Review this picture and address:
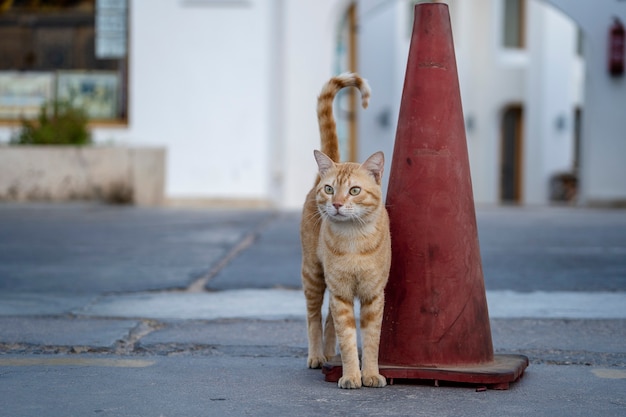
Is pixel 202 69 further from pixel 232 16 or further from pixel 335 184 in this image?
pixel 335 184

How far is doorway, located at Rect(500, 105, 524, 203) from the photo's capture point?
84.9ft

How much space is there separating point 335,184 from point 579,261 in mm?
3805

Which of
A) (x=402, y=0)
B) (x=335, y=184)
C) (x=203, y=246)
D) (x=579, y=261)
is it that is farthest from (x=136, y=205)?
(x=402, y=0)

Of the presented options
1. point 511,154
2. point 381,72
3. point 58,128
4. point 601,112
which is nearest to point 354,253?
point 58,128

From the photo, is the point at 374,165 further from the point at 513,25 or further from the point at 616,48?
the point at 513,25

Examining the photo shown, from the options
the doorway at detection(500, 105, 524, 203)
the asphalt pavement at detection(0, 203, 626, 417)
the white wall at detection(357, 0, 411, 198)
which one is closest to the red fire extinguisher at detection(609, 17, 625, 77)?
the asphalt pavement at detection(0, 203, 626, 417)

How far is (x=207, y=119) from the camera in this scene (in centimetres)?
1333

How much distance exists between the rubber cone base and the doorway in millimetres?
22857

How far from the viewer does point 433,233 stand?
3463mm

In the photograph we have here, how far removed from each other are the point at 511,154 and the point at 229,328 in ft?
73.3

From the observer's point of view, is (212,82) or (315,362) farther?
(212,82)

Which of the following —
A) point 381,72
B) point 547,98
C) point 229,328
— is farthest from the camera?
point 547,98

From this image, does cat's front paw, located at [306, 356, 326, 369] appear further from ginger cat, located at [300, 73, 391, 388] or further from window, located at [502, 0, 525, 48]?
window, located at [502, 0, 525, 48]

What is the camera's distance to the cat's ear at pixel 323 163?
3.52 metres
